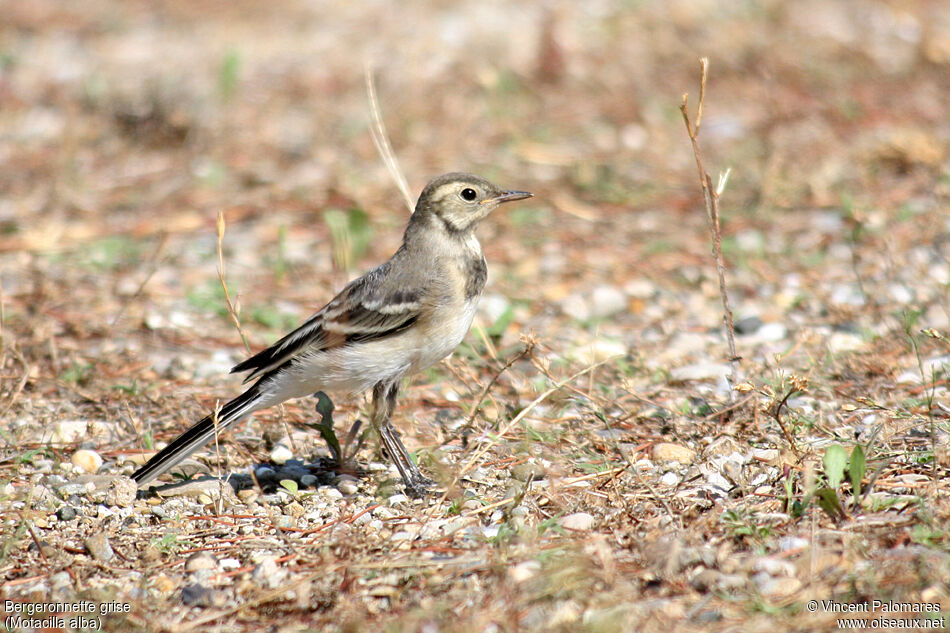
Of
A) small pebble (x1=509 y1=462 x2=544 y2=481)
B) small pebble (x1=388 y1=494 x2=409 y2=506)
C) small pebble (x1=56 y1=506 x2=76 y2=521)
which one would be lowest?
small pebble (x1=388 y1=494 x2=409 y2=506)

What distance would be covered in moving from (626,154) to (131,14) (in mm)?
8123

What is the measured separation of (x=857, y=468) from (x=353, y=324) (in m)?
2.61

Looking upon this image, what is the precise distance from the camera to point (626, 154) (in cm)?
1007

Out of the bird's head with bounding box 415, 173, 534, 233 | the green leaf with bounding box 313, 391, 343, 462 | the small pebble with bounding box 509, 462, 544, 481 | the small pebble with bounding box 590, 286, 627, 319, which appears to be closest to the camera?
the small pebble with bounding box 509, 462, 544, 481

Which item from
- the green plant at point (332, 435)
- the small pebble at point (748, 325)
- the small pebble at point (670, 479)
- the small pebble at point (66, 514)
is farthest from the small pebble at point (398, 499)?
the small pebble at point (748, 325)

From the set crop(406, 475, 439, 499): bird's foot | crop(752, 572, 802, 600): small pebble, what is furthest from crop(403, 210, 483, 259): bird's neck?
crop(752, 572, 802, 600): small pebble

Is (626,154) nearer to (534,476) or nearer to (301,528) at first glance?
(534,476)

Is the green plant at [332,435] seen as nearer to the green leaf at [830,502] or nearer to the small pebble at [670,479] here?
the small pebble at [670,479]

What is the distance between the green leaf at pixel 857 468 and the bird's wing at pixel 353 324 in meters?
2.27

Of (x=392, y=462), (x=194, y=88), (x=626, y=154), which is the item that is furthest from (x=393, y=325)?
(x=194, y=88)

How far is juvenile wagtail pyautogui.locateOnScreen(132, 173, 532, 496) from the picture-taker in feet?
17.3

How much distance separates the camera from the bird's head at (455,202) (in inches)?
229

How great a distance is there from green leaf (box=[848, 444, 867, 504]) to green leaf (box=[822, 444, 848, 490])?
59 millimetres

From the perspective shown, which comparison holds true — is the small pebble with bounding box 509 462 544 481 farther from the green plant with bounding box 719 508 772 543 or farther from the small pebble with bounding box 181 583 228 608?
the small pebble with bounding box 181 583 228 608
